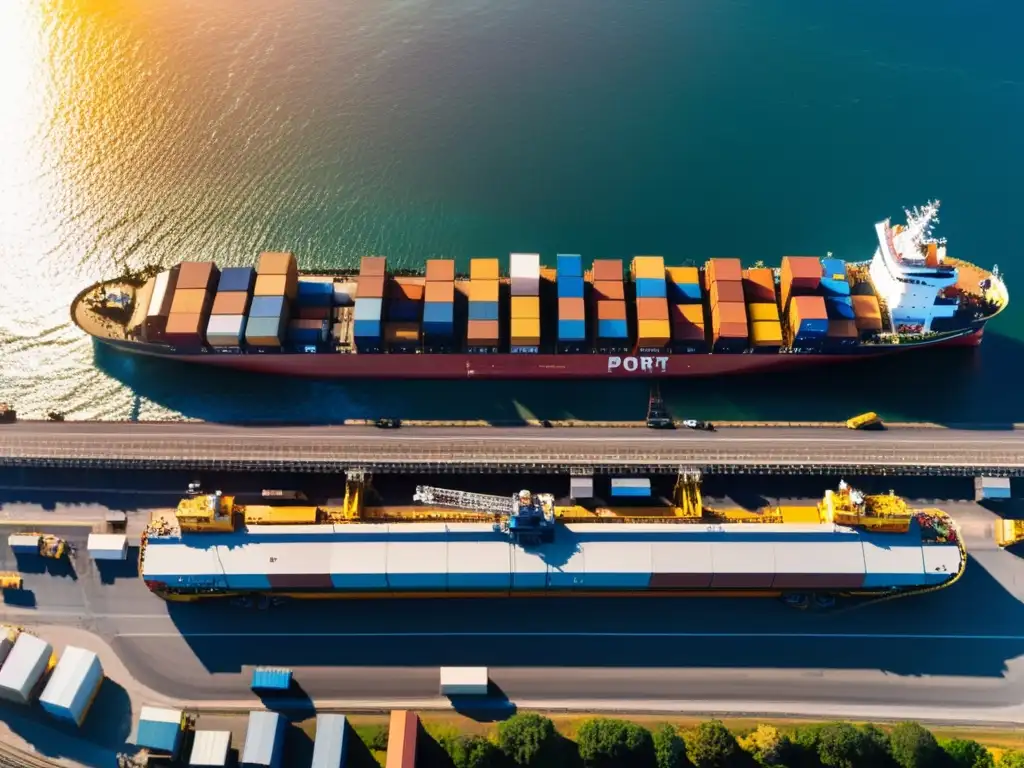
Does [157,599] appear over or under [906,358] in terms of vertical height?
under

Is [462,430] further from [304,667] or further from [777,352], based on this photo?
[777,352]

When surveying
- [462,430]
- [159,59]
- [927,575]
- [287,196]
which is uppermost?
[159,59]

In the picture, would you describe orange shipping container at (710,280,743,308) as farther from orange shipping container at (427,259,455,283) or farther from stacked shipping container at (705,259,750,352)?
orange shipping container at (427,259,455,283)

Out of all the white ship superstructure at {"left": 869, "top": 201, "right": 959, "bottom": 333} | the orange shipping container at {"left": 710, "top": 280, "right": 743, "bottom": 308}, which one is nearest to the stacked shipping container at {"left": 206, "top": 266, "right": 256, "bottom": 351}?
the orange shipping container at {"left": 710, "top": 280, "right": 743, "bottom": 308}

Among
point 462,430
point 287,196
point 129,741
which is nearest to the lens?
point 129,741

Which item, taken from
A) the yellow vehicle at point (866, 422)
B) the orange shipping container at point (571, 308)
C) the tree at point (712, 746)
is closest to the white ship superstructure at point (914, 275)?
the yellow vehicle at point (866, 422)

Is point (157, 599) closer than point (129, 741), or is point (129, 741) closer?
point (129, 741)

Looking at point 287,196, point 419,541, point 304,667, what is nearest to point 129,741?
point 304,667

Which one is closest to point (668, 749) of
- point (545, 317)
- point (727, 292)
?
point (545, 317)
